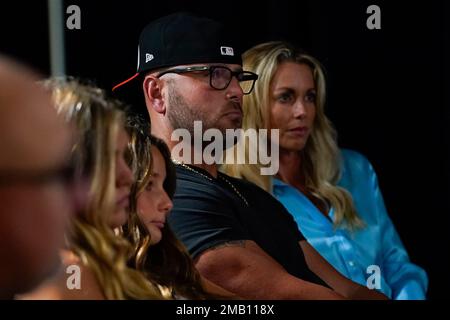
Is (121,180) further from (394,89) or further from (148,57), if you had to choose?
(394,89)

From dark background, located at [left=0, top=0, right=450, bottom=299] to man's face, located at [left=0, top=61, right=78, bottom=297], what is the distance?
1647mm

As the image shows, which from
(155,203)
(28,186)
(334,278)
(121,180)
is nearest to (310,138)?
(334,278)

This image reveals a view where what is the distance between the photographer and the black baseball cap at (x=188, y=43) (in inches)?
75.2

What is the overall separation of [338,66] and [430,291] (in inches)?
25.9

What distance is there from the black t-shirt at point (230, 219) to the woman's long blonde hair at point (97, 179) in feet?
1.57

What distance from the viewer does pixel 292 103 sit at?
2.31 metres

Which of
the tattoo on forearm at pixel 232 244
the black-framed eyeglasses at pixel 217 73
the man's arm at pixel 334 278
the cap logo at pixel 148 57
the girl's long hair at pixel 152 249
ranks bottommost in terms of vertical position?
the man's arm at pixel 334 278

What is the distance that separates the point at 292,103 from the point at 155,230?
885mm

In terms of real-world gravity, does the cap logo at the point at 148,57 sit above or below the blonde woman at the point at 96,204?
above

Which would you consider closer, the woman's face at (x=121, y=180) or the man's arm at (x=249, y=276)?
the woman's face at (x=121, y=180)

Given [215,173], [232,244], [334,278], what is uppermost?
[215,173]

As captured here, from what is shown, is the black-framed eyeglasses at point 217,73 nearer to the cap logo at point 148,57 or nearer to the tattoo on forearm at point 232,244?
the cap logo at point 148,57

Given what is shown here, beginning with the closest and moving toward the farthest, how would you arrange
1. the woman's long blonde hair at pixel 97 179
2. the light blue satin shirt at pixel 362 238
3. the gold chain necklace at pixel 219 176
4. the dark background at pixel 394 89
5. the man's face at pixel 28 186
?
the man's face at pixel 28 186, the woman's long blonde hair at pixel 97 179, the gold chain necklace at pixel 219 176, the light blue satin shirt at pixel 362 238, the dark background at pixel 394 89

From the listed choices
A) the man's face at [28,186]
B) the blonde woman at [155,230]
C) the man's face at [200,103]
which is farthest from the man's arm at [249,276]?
the man's face at [28,186]
